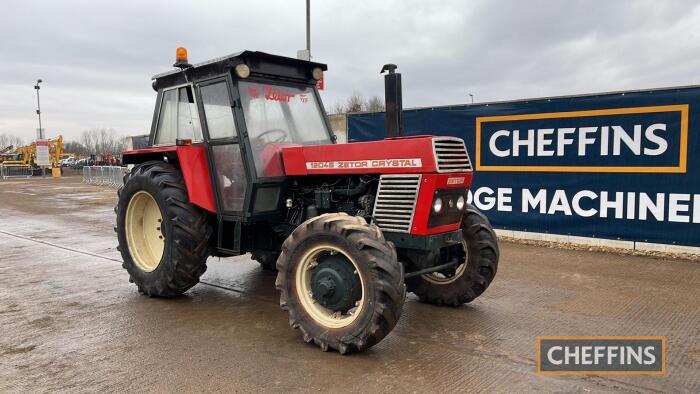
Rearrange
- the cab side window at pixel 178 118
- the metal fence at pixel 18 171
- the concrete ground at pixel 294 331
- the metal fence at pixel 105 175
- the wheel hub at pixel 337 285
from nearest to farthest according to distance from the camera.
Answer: the concrete ground at pixel 294 331 < the wheel hub at pixel 337 285 < the cab side window at pixel 178 118 < the metal fence at pixel 105 175 < the metal fence at pixel 18 171

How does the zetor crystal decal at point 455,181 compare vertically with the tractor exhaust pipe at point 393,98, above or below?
below

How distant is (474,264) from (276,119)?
92.7 inches

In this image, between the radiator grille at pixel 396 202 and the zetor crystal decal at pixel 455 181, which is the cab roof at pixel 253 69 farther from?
the zetor crystal decal at pixel 455 181

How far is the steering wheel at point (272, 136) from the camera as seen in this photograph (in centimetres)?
492

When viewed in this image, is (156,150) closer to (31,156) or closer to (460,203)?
(460,203)

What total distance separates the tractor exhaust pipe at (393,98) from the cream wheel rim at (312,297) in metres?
1.23

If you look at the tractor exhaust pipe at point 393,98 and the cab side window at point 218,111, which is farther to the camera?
the cab side window at point 218,111

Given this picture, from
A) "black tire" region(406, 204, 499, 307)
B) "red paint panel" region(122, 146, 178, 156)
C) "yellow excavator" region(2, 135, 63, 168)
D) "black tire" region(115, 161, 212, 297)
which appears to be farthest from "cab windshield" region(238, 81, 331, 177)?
"yellow excavator" region(2, 135, 63, 168)

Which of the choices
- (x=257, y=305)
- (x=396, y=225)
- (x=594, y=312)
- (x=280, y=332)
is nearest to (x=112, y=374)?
(x=280, y=332)

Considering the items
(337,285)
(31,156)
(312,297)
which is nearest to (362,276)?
(337,285)

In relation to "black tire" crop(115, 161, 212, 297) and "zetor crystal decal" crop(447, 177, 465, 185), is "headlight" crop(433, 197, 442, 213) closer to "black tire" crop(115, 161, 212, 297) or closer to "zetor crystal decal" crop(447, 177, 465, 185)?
"zetor crystal decal" crop(447, 177, 465, 185)

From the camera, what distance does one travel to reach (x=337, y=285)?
388 cm

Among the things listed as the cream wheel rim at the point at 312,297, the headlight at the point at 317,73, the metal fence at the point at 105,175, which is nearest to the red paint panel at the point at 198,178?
the headlight at the point at 317,73

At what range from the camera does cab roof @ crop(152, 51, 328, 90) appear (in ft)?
15.9
